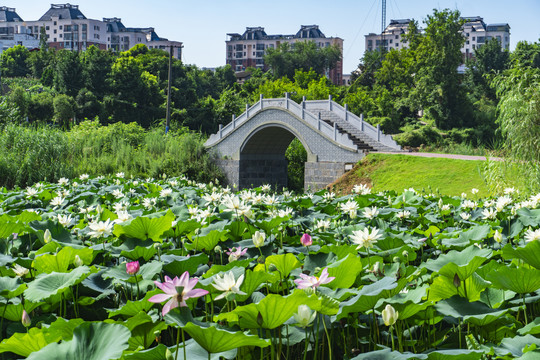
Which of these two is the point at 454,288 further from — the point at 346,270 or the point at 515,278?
the point at 346,270

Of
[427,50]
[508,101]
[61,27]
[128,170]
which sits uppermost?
[61,27]

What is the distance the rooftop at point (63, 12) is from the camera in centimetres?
9650

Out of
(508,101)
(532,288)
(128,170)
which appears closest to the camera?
(532,288)

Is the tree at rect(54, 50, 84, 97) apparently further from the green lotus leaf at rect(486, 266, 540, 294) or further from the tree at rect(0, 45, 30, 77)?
the green lotus leaf at rect(486, 266, 540, 294)

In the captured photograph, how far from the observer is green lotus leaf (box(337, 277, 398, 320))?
165 centimetres

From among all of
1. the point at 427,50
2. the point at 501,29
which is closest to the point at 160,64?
the point at 427,50

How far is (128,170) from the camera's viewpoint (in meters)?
20.5

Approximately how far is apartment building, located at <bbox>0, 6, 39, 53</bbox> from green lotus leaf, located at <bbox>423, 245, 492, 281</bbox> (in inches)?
4082

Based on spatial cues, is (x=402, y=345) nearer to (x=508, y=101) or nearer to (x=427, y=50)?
(x=508, y=101)

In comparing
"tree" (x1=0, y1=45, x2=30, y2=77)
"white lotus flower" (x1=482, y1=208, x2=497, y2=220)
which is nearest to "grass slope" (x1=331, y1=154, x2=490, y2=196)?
"white lotus flower" (x1=482, y1=208, x2=497, y2=220)

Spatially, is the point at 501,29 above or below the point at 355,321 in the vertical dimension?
above

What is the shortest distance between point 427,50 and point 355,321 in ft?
154

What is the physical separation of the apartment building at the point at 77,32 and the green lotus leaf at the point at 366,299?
313ft

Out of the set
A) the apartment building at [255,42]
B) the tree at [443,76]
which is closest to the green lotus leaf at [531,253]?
the tree at [443,76]
